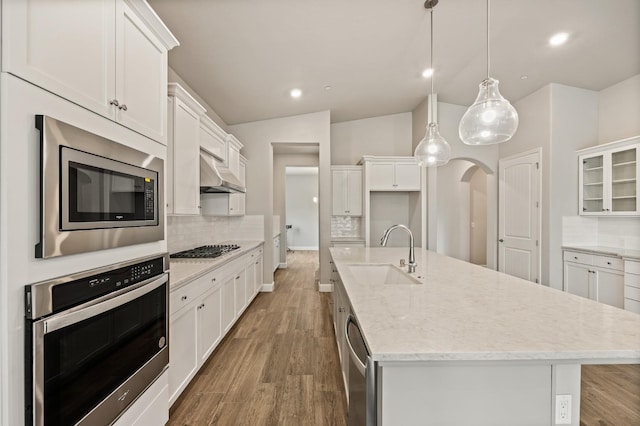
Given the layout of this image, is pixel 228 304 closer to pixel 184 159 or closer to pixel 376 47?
pixel 184 159

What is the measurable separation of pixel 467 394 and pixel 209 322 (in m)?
2.12

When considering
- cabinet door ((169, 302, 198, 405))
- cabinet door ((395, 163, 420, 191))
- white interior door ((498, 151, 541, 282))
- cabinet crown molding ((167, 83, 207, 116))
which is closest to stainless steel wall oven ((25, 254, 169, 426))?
cabinet door ((169, 302, 198, 405))

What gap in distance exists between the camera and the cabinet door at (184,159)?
2363 mm

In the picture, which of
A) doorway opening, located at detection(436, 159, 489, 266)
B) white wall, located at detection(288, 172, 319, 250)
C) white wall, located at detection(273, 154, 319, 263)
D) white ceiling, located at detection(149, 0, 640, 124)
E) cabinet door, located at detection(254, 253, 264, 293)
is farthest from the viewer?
white wall, located at detection(288, 172, 319, 250)

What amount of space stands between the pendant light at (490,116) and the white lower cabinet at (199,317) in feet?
7.64

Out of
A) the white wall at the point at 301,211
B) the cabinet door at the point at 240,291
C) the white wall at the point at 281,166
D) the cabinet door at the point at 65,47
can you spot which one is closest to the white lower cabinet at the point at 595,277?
the cabinet door at the point at 240,291

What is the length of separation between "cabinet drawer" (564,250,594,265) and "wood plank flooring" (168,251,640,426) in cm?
144

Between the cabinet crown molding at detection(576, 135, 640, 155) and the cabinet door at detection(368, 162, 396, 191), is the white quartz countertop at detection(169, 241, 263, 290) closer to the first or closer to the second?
the cabinet door at detection(368, 162, 396, 191)

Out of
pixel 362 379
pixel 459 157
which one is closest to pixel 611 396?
pixel 362 379

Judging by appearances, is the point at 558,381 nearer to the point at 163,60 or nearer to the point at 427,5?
the point at 163,60

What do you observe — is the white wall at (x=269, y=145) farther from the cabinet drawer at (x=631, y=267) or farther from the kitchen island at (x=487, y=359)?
the kitchen island at (x=487, y=359)

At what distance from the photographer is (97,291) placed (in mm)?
1167

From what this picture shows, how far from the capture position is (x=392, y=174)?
516 centimetres

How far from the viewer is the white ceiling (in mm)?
2510
